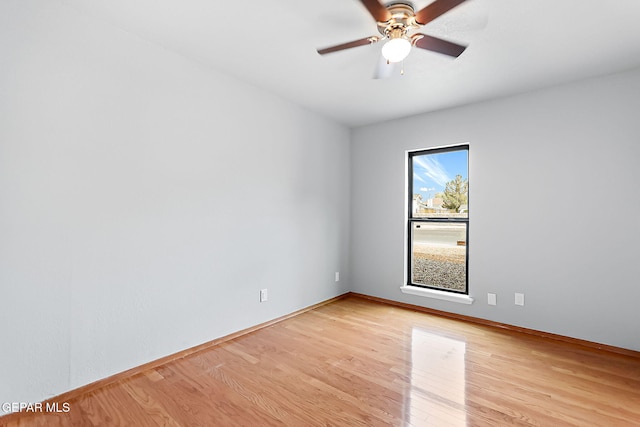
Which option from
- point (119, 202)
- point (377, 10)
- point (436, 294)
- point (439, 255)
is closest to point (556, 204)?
point (439, 255)

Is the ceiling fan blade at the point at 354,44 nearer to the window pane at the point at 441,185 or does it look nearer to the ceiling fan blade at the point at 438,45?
the ceiling fan blade at the point at 438,45

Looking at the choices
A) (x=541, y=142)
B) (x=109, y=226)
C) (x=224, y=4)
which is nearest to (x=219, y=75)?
(x=224, y=4)

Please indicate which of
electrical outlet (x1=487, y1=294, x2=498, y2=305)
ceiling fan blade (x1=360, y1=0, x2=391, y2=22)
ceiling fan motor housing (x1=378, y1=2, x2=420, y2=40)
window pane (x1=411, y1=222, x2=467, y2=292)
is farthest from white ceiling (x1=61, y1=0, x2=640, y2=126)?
electrical outlet (x1=487, y1=294, x2=498, y2=305)

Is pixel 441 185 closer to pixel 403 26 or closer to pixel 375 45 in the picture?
pixel 375 45

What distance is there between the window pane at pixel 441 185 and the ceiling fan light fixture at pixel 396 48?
2.23 m

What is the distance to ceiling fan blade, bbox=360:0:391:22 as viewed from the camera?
5.24 feet

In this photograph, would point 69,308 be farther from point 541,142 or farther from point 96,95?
point 541,142

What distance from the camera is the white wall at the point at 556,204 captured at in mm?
2680

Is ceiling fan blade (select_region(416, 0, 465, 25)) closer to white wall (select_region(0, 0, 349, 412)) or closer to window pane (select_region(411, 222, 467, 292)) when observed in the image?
white wall (select_region(0, 0, 349, 412))

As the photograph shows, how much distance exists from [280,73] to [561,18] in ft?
6.82

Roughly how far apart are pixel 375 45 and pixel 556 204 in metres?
2.30

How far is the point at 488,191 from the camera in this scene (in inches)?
132

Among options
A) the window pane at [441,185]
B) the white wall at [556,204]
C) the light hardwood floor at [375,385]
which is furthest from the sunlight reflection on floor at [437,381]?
the window pane at [441,185]

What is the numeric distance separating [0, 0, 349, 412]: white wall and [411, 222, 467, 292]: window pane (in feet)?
5.89
